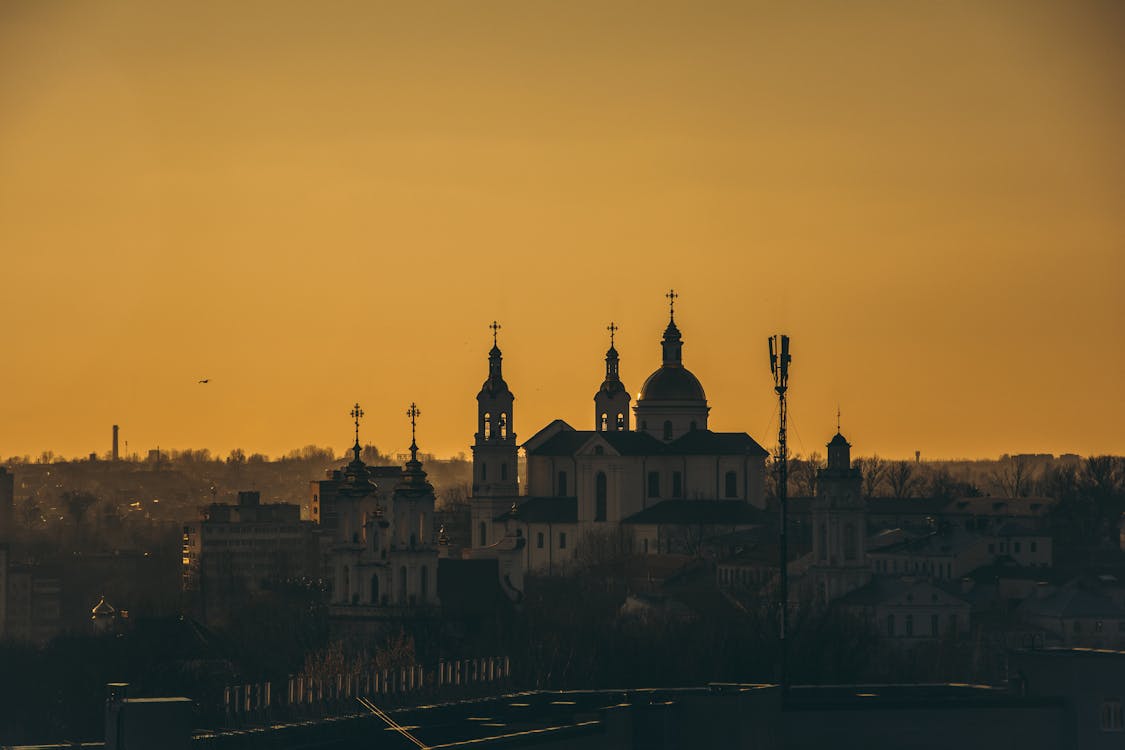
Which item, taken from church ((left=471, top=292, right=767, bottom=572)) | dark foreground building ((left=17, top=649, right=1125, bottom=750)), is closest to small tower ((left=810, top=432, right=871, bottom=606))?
church ((left=471, top=292, right=767, bottom=572))

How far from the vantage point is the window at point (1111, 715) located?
74688mm

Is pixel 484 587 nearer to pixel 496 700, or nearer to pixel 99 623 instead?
pixel 99 623

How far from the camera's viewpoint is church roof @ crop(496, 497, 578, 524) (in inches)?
7082

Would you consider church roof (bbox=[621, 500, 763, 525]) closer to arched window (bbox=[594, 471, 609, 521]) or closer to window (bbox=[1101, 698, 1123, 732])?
arched window (bbox=[594, 471, 609, 521])

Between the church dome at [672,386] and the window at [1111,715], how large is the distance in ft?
362

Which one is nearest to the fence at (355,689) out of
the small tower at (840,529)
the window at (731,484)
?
the small tower at (840,529)

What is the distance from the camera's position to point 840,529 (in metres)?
154

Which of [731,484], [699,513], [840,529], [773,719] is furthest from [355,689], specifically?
[731,484]

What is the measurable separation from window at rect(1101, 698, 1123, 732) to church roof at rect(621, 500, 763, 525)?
101m

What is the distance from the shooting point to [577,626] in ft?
432

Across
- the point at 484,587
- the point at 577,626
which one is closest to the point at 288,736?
the point at 577,626

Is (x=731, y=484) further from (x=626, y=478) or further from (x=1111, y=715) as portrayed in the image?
(x=1111, y=715)

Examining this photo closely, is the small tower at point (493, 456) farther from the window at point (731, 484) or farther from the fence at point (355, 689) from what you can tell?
the fence at point (355, 689)

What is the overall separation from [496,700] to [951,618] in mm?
74204
